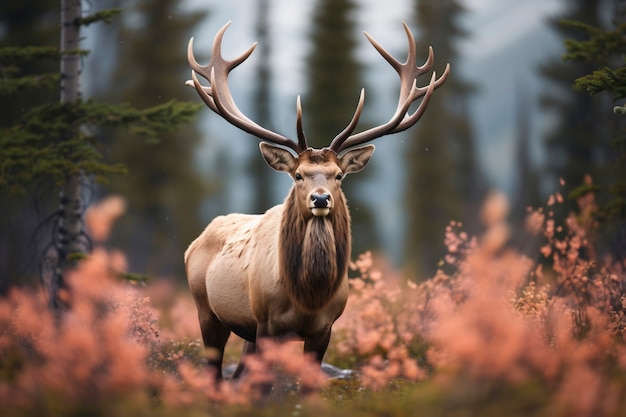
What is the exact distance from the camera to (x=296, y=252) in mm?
6516

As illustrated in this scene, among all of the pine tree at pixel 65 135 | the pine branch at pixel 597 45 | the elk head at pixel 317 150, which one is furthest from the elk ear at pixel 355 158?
the pine branch at pixel 597 45

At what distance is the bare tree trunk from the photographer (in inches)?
374

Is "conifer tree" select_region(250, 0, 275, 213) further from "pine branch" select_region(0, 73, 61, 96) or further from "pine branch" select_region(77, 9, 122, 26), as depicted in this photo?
"pine branch" select_region(77, 9, 122, 26)

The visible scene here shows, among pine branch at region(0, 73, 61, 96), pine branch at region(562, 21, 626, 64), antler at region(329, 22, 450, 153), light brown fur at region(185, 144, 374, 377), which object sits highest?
pine branch at region(562, 21, 626, 64)

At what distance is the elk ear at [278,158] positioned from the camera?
6.73 metres

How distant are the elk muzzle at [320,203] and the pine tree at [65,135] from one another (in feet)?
12.7

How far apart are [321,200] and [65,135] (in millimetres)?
4737

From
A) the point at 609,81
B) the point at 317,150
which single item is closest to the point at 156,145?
the point at 317,150

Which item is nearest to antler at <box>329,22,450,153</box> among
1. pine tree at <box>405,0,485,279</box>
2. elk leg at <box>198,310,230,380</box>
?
elk leg at <box>198,310,230,380</box>

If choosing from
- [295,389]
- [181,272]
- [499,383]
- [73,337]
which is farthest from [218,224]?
[181,272]

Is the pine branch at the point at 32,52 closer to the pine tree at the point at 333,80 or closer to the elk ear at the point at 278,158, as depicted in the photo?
the elk ear at the point at 278,158

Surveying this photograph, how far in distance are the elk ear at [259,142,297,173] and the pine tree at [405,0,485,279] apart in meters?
18.5

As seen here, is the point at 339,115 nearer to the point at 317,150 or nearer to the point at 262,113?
the point at 262,113

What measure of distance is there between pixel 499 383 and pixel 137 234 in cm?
2090
